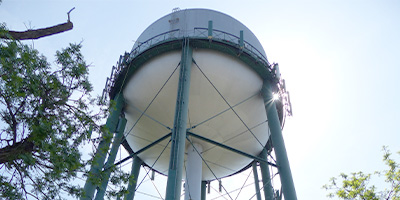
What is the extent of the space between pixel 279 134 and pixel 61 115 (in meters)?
7.23

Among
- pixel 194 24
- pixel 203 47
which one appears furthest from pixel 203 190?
pixel 194 24

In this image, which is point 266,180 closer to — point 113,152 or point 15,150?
point 113,152

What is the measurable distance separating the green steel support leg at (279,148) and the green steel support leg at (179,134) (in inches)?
123

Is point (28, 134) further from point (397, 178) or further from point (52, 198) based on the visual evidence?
point (397, 178)

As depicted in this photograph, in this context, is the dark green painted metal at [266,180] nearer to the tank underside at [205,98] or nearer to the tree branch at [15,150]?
the tank underside at [205,98]

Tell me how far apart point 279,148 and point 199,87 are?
11.2 ft

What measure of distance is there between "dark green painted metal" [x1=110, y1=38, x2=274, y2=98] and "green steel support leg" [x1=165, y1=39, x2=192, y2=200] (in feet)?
1.50

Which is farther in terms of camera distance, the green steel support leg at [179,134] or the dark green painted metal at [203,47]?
the dark green painted metal at [203,47]

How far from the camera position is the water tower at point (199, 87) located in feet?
35.5

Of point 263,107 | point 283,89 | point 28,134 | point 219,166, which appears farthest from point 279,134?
point 28,134

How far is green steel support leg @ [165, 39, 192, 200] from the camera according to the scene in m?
7.73

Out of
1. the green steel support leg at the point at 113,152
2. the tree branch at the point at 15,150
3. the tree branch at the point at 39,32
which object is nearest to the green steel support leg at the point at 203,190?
the green steel support leg at the point at 113,152

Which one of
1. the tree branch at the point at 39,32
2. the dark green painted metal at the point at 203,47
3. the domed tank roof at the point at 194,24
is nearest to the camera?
the tree branch at the point at 39,32

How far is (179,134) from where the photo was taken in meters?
8.61
